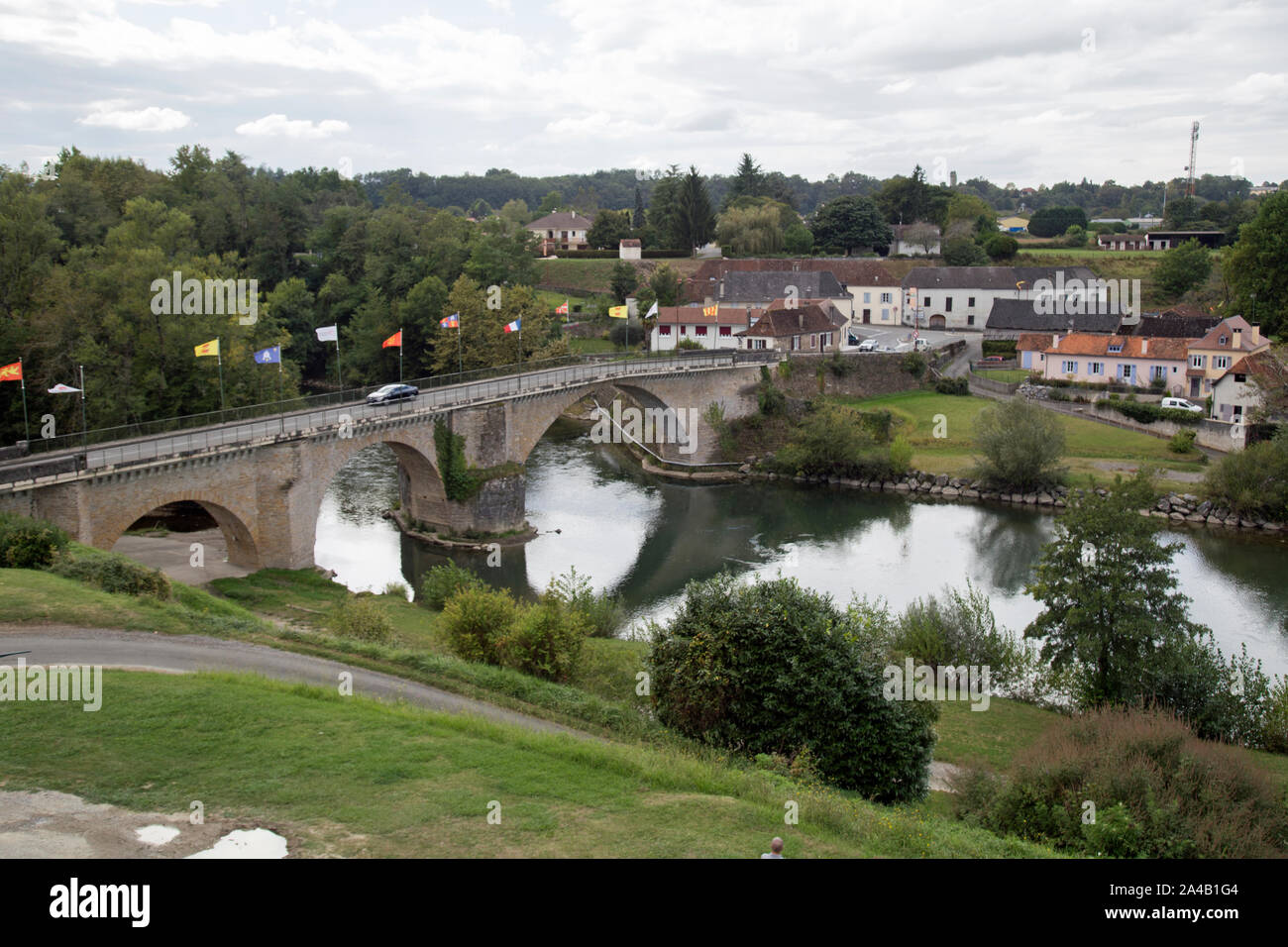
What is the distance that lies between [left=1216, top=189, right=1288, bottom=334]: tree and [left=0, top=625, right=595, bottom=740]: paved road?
6215cm

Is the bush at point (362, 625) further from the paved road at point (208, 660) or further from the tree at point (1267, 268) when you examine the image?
the tree at point (1267, 268)

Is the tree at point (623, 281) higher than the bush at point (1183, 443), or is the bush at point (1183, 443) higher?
the tree at point (623, 281)

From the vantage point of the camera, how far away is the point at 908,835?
43.4 ft

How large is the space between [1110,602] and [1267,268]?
50408 millimetres

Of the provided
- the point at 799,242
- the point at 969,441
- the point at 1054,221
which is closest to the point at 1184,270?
the point at 799,242

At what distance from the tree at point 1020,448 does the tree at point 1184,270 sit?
47653 millimetres

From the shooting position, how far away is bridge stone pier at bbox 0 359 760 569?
29.7 m

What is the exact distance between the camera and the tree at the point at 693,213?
105562 millimetres

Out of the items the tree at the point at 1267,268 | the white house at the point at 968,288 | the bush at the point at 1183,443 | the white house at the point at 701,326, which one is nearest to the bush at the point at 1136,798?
the bush at the point at 1183,443

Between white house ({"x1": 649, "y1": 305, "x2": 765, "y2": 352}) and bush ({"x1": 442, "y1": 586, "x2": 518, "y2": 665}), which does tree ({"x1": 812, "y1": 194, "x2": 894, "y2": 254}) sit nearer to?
white house ({"x1": 649, "y1": 305, "x2": 765, "y2": 352})

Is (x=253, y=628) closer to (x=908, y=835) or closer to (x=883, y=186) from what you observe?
(x=908, y=835)

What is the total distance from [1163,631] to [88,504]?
1140 inches

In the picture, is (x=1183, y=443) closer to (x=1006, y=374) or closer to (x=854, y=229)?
(x=1006, y=374)
